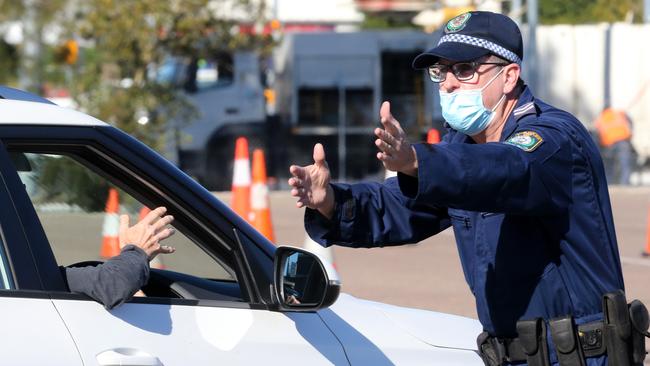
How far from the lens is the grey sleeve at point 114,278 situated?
9.75 ft

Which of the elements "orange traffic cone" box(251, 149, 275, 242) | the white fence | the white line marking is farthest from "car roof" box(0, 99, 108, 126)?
the white fence

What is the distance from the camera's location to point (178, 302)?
313 centimetres

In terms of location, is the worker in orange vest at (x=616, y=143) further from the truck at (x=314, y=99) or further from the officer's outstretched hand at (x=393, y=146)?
the officer's outstretched hand at (x=393, y=146)

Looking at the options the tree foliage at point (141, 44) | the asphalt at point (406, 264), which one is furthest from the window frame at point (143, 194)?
the tree foliage at point (141, 44)

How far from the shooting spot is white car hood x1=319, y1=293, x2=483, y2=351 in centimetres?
345

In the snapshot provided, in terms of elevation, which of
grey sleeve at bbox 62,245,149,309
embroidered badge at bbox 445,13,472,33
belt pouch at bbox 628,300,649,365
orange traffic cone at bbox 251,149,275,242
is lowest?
orange traffic cone at bbox 251,149,275,242

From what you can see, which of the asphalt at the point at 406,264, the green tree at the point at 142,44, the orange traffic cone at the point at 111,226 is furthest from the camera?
the green tree at the point at 142,44

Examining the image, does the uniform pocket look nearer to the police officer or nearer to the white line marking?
the police officer

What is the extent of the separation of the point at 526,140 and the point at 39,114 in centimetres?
113

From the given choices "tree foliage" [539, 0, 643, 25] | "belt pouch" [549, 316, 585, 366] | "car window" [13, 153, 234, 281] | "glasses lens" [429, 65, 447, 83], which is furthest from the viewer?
"tree foliage" [539, 0, 643, 25]

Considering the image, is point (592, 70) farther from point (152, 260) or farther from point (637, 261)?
point (152, 260)

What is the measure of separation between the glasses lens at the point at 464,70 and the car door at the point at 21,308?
1.14 metres

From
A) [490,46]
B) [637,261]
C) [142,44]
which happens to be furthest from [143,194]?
[142,44]

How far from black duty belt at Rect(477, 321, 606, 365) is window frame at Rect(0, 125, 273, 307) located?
0.58 meters
